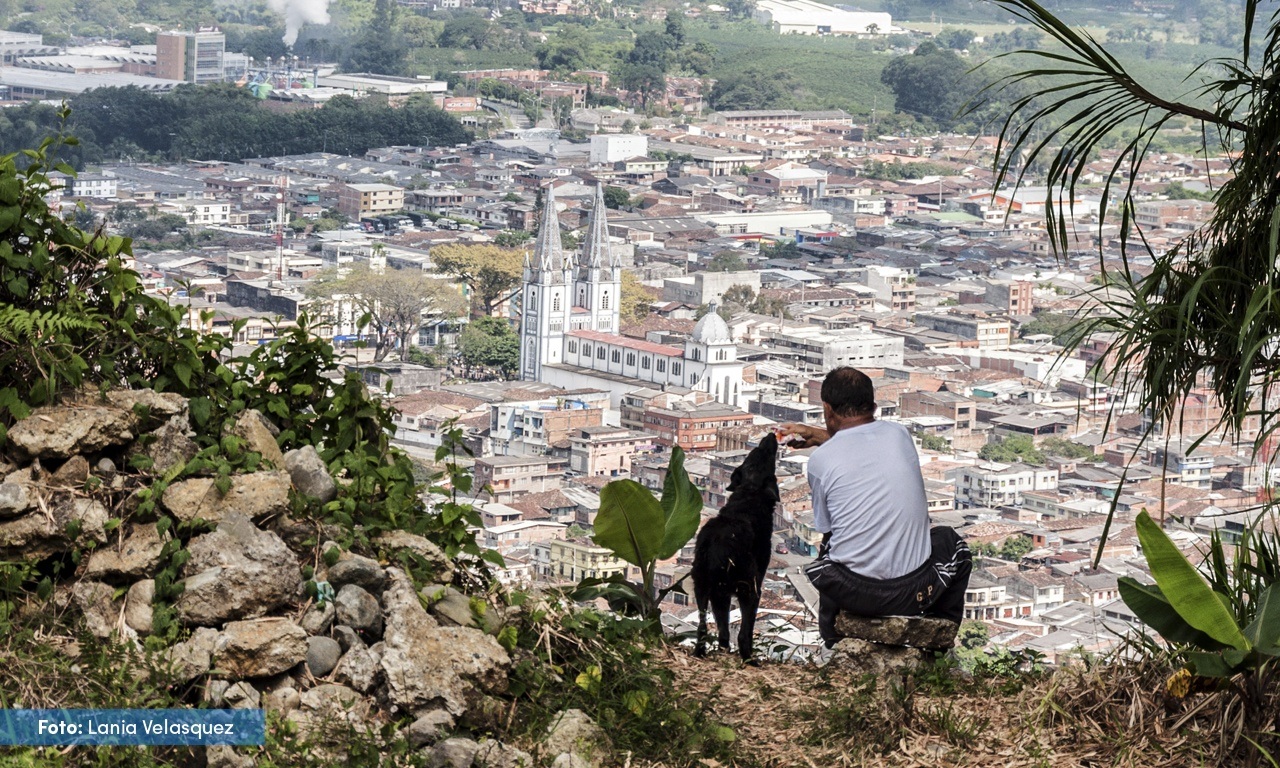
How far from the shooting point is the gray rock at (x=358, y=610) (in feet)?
4.86

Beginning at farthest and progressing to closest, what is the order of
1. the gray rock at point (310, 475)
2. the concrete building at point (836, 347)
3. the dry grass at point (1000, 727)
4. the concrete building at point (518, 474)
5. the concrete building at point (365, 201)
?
the concrete building at point (365, 201) < the concrete building at point (836, 347) < the concrete building at point (518, 474) < the gray rock at point (310, 475) < the dry grass at point (1000, 727)

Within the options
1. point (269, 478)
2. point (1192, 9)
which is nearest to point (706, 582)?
point (269, 478)

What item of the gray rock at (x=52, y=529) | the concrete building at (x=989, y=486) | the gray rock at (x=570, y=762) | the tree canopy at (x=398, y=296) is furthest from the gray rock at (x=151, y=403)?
the tree canopy at (x=398, y=296)

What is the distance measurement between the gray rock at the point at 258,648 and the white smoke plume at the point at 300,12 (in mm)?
58935

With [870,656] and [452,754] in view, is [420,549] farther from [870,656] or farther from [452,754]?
[870,656]

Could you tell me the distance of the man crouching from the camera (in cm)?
189

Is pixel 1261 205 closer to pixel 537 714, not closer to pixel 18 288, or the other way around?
pixel 537 714

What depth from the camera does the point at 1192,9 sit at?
55938mm

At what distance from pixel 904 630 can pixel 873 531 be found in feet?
0.43

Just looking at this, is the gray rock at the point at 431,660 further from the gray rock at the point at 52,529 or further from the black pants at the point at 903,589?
the black pants at the point at 903,589

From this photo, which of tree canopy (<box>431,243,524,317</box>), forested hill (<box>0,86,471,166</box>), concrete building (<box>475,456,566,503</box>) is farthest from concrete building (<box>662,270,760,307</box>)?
forested hill (<box>0,86,471,166</box>)

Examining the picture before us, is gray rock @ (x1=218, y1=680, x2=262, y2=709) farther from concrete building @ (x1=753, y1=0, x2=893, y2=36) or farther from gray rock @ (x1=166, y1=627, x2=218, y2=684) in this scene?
concrete building @ (x1=753, y1=0, x2=893, y2=36)

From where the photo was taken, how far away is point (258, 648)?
1401 millimetres

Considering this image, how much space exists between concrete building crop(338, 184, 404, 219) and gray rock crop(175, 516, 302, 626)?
3797cm
